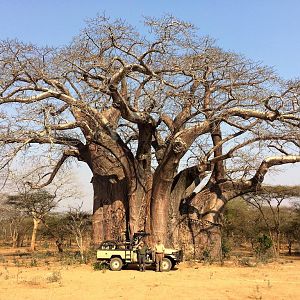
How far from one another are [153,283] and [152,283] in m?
0.02

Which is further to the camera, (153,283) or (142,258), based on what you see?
(142,258)

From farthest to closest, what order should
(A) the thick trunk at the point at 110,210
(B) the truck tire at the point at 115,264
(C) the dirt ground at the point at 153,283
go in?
(A) the thick trunk at the point at 110,210
(B) the truck tire at the point at 115,264
(C) the dirt ground at the point at 153,283

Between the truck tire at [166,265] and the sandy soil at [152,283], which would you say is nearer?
the sandy soil at [152,283]

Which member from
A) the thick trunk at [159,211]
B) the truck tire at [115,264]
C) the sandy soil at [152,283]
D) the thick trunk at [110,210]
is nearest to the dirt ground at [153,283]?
the sandy soil at [152,283]

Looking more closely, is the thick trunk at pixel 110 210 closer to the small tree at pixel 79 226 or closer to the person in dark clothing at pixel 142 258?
the small tree at pixel 79 226

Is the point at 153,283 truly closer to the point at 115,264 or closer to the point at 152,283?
the point at 152,283

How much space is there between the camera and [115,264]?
10.7 m

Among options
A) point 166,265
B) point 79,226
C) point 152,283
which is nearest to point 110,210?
point 79,226

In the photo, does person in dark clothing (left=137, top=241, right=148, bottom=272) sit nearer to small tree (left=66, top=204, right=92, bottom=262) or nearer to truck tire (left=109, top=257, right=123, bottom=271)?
truck tire (left=109, top=257, right=123, bottom=271)

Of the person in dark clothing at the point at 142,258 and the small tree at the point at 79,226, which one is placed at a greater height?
the small tree at the point at 79,226

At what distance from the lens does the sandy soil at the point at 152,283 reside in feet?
23.0

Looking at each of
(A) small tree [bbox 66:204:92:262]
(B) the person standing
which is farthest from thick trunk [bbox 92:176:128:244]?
(B) the person standing

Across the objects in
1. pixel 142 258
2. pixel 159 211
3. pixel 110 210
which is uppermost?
pixel 110 210

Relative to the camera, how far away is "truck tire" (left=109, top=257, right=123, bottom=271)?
34.9 ft
